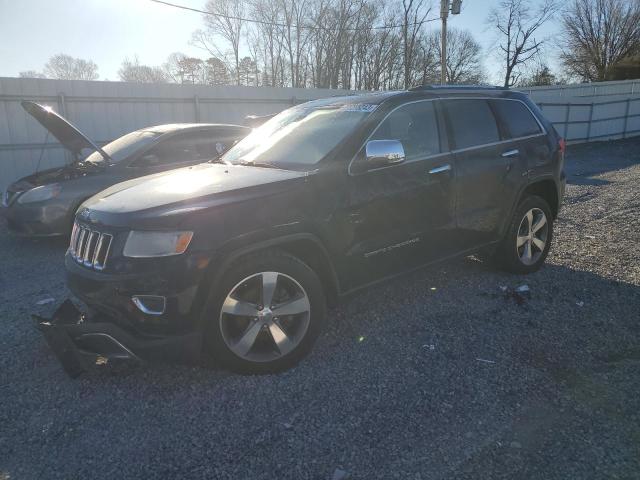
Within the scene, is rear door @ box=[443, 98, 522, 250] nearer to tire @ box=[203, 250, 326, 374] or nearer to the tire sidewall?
the tire sidewall

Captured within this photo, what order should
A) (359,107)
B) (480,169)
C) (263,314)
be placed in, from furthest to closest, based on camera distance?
(480,169)
(359,107)
(263,314)

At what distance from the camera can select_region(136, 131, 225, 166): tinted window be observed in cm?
670

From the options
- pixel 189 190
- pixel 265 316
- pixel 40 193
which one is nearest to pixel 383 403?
pixel 265 316

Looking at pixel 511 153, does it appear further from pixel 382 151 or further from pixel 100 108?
pixel 100 108

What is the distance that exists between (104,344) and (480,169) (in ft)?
10.7

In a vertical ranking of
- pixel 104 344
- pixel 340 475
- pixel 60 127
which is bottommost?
pixel 340 475

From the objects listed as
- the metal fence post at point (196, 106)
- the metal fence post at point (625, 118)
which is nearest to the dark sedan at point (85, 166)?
the metal fence post at point (196, 106)

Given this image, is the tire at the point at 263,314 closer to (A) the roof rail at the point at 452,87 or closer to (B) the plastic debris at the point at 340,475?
(B) the plastic debris at the point at 340,475

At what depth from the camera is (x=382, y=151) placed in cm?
325

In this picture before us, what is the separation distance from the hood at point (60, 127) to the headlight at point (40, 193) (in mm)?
563

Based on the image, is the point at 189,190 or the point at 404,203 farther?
the point at 404,203

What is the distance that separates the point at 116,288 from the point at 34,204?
4.34m

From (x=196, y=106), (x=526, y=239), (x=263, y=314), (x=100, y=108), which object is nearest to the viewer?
(x=263, y=314)

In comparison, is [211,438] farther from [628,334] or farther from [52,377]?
[628,334]
